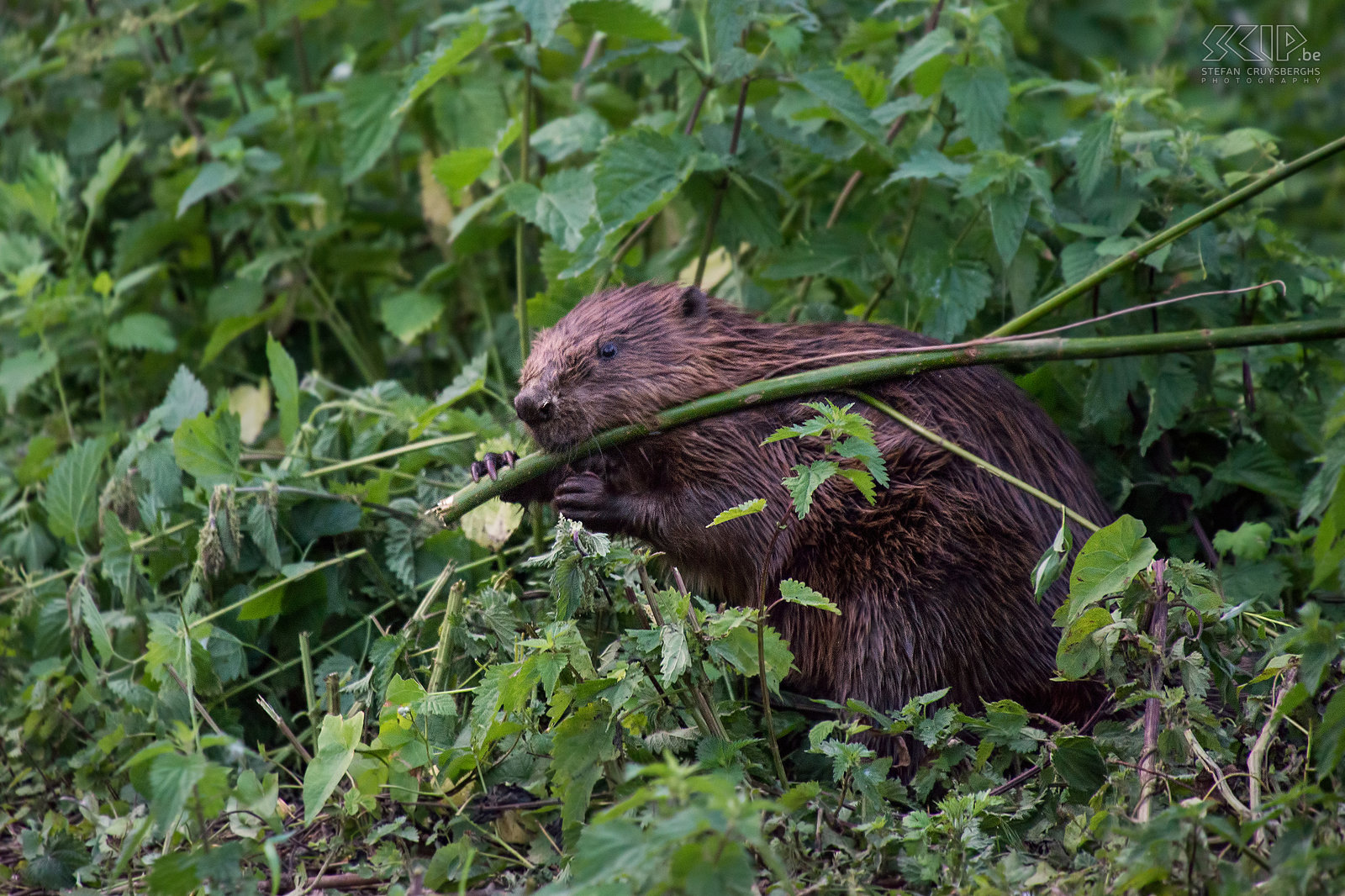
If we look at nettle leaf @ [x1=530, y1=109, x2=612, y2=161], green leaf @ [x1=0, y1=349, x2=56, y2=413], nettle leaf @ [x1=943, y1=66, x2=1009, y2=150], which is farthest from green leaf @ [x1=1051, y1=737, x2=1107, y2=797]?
green leaf @ [x1=0, y1=349, x2=56, y2=413]

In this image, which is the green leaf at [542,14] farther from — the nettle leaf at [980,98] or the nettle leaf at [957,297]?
the nettle leaf at [957,297]

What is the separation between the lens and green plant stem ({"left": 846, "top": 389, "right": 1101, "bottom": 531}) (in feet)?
8.86

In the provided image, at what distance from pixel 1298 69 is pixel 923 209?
11.8ft

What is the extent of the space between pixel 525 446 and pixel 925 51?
63.7 inches

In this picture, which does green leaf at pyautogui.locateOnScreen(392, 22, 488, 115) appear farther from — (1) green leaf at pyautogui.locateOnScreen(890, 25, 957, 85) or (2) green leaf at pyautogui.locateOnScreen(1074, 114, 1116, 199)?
(2) green leaf at pyautogui.locateOnScreen(1074, 114, 1116, 199)

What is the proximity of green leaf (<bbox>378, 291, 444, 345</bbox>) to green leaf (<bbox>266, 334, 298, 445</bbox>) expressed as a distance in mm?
811

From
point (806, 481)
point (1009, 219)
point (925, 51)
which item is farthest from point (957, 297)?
point (806, 481)

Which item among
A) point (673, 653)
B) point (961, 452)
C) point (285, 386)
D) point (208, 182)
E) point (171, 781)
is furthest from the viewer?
point (208, 182)

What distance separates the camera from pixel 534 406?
305cm

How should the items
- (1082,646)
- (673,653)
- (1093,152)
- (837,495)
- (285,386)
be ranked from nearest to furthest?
1. (673,653)
2. (1082,646)
3. (837,495)
4. (1093,152)
5. (285,386)

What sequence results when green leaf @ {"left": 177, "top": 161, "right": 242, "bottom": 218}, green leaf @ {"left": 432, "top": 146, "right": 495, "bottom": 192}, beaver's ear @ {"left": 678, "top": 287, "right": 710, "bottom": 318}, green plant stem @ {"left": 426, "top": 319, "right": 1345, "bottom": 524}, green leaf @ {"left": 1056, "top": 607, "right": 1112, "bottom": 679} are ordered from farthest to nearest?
green leaf @ {"left": 177, "top": 161, "right": 242, "bottom": 218} → green leaf @ {"left": 432, "top": 146, "right": 495, "bottom": 192} → beaver's ear @ {"left": 678, "top": 287, "right": 710, "bottom": 318} → green plant stem @ {"left": 426, "top": 319, "right": 1345, "bottom": 524} → green leaf @ {"left": 1056, "top": 607, "right": 1112, "bottom": 679}

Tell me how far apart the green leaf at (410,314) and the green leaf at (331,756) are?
80.8 inches

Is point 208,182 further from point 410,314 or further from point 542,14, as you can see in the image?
point 542,14

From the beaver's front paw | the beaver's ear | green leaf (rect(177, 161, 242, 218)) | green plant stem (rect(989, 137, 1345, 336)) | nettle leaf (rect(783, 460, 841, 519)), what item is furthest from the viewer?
green leaf (rect(177, 161, 242, 218))
